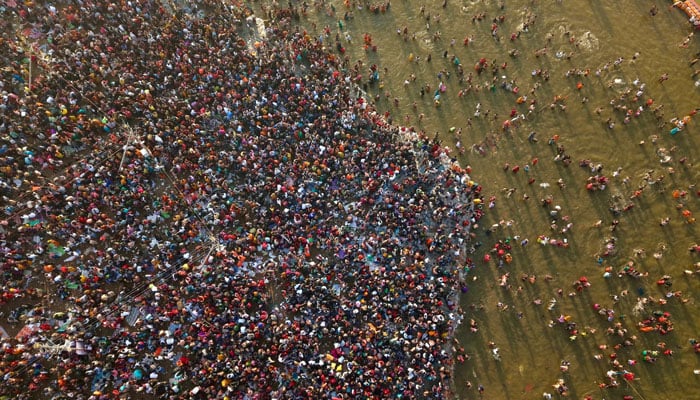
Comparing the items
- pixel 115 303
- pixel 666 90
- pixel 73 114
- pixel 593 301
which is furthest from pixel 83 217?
pixel 666 90

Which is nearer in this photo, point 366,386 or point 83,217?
point 366,386

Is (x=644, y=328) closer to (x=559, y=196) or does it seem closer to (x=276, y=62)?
(x=559, y=196)

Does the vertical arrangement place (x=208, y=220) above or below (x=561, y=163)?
below

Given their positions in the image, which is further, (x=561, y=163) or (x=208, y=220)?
(x=561, y=163)

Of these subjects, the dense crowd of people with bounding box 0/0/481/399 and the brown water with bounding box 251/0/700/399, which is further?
the brown water with bounding box 251/0/700/399

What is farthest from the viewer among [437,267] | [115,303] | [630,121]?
[630,121]
